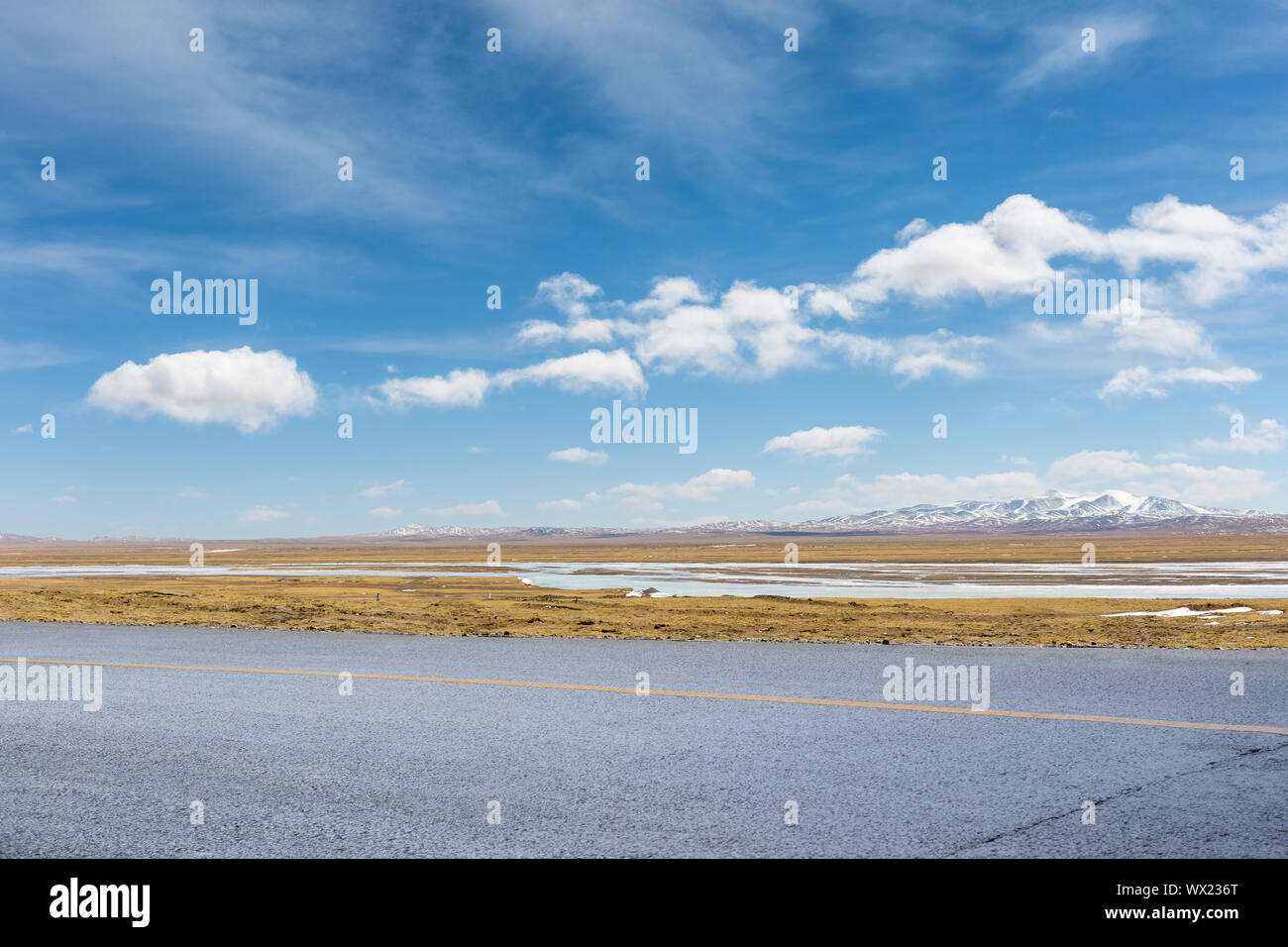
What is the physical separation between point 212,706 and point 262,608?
38.1 ft

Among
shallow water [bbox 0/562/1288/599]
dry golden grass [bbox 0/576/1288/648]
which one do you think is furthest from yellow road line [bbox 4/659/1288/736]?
shallow water [bbox 0/562/1288/599]

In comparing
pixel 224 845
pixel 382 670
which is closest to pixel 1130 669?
pixel 382 670

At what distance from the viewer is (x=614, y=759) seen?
670 cm

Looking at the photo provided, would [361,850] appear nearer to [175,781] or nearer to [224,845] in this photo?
[224,845]

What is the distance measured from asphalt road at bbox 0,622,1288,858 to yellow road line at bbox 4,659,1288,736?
0.50ft

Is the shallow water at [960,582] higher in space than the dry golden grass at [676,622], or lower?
lower

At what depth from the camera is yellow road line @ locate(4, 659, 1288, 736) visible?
774cm

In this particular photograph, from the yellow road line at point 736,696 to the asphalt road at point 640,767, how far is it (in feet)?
0.50

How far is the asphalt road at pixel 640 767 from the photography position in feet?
16.5

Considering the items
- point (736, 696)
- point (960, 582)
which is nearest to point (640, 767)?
point (736, 696)

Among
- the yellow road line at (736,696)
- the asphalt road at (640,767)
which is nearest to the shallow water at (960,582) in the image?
the yellow road line at (736,696)

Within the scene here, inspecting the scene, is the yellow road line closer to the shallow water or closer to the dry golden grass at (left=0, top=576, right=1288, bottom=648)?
the dry golden grass at (left=0, top=576, right=1288, bottom=648)

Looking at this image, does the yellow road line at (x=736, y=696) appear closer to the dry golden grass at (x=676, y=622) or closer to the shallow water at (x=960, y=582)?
the dry golden grass at (x=676, y=622)

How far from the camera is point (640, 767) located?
6.50 meters
